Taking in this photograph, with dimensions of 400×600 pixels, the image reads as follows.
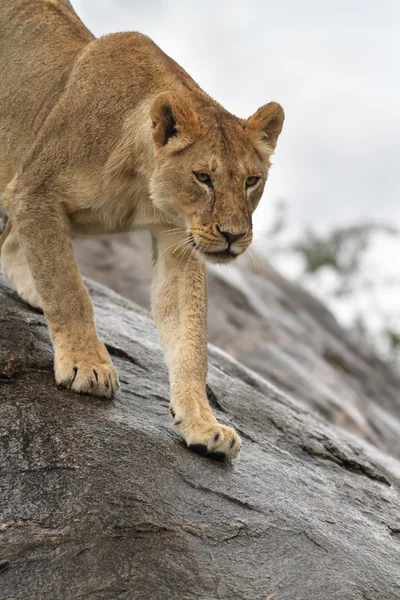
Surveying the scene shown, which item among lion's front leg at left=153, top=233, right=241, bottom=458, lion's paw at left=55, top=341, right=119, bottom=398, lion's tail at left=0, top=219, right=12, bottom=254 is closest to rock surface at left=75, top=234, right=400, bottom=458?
lion's tail at left=0, top=219, right=12, bottom=254

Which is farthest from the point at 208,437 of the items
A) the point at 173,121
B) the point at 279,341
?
the point at 279,341

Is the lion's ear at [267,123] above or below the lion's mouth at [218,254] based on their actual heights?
above

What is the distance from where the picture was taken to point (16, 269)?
6320 millimetres

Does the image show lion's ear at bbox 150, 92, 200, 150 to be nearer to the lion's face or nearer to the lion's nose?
the lion's face

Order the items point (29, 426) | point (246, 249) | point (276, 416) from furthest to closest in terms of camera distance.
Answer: point (276, 416) < point (246, 249) < point (29, 426)

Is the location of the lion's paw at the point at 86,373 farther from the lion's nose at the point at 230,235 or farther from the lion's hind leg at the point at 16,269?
the lion's hind leg at the point at 16,269

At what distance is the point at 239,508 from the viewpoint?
4527mm

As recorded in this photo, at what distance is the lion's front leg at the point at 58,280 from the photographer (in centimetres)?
509

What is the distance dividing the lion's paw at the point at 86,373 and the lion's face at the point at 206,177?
33.0 inches

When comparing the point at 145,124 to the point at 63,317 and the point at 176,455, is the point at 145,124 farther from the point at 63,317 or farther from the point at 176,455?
the point at 176,455

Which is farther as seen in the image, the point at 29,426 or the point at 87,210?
the point at 87,210

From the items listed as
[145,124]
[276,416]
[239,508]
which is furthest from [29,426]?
[276,416]

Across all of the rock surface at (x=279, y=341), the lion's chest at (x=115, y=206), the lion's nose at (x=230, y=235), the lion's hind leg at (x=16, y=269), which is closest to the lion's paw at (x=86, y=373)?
the lion's chest at (x=115, y=206)

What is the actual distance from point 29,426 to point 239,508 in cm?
111
